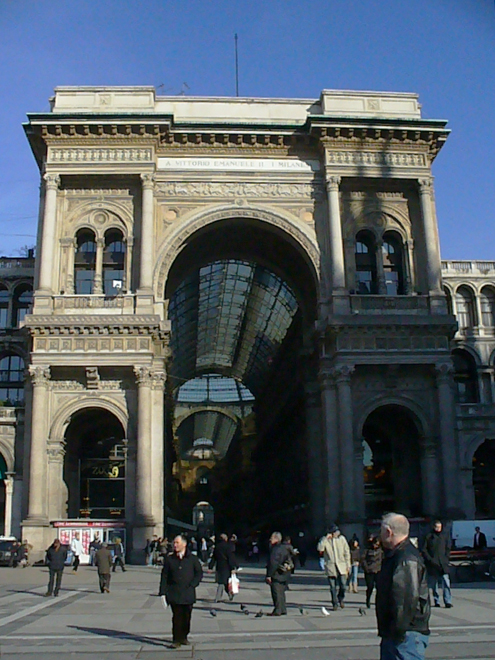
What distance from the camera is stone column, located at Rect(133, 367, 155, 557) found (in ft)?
117

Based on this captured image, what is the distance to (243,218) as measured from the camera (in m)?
42.0

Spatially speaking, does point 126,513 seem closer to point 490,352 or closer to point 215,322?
point 490,352

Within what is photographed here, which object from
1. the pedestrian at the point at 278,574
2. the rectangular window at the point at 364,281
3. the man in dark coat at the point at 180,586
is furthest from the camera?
the rectangular window at the point at 364,281

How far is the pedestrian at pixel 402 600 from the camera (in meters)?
6.35

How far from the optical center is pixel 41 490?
36375 millimetres

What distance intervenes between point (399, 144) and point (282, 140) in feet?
20.9

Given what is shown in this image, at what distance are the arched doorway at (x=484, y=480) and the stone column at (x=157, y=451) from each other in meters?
21.9

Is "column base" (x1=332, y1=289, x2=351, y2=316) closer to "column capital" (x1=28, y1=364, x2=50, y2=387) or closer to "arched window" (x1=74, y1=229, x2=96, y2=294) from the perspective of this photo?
"arched window" (x1=74, y1=229, x2=96, y2=294)

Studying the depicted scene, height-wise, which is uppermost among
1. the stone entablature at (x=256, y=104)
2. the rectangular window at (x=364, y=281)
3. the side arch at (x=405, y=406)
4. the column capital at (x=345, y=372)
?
the stone entablature at (x=256, y=104)

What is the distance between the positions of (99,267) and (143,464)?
35.2 feet

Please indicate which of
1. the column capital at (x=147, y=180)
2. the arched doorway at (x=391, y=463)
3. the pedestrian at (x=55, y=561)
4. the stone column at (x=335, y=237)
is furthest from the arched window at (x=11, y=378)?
the pedestrian at (x=55, y=561)

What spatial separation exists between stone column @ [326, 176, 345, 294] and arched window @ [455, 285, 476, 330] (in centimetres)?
1621

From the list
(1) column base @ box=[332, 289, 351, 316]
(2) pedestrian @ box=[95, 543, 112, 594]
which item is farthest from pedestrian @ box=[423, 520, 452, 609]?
(1) column base @ box=[332, 289, 351, 316]

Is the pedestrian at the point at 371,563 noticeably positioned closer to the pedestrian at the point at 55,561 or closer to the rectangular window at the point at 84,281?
the pedestrian at the point at 55,561
